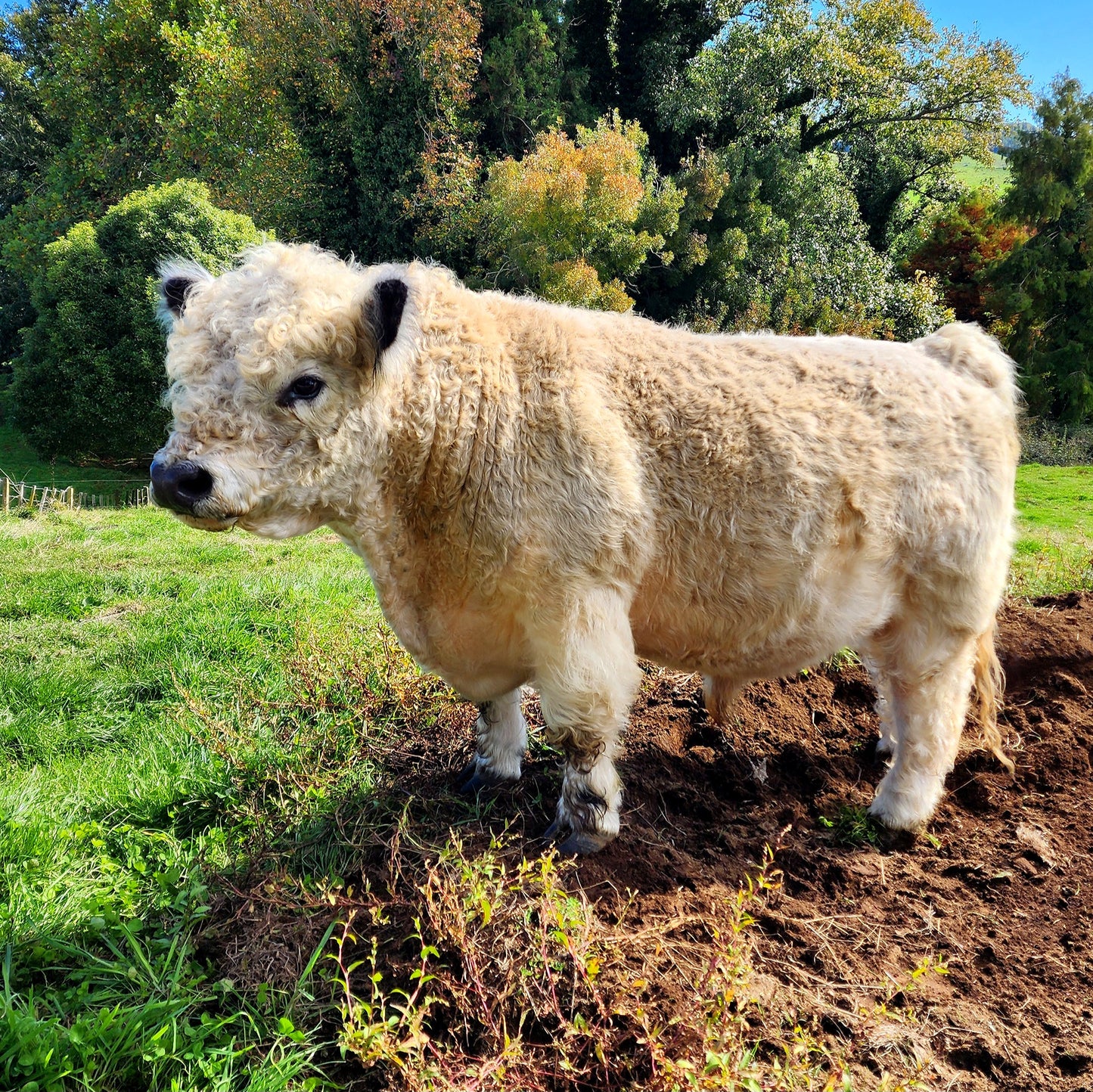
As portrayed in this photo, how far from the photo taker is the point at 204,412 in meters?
2.61

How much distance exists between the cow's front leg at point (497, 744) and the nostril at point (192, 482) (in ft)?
5.67

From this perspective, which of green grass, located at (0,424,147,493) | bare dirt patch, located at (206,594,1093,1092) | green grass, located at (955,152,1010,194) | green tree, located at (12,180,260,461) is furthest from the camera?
green grass, located at (955,152,1010,194)

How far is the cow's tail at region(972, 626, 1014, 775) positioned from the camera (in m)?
4.07

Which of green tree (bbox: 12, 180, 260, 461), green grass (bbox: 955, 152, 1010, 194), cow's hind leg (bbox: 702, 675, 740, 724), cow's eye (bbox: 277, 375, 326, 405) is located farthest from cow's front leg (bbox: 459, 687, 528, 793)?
green grass (bbox: 955, 152, 1010, 194)

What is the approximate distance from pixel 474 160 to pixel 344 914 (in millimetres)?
26119

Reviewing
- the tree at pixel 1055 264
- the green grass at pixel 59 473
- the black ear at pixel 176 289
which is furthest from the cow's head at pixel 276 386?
the tree at pixel 1055 264

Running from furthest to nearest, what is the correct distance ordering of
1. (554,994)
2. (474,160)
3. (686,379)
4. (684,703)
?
(474,160)
(684,703)
(686,379)
(554,994)

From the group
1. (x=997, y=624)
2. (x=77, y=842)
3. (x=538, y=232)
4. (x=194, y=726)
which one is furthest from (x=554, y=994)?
(x=538, y=232)

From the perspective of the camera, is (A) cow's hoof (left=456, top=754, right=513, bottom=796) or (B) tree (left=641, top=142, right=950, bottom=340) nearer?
(A) cow's hoof (left=456, top=754, right=513, bottom=796)

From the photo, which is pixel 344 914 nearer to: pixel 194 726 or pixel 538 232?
pixel 194 726

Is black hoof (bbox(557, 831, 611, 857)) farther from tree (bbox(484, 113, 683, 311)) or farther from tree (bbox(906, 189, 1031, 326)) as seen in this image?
tree (bbox(906, 189, 1031, 326))

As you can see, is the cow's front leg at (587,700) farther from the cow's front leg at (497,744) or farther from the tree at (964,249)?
the tree at (964,249)

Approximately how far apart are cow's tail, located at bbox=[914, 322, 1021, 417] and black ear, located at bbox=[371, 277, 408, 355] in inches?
106

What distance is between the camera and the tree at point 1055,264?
25.4m
